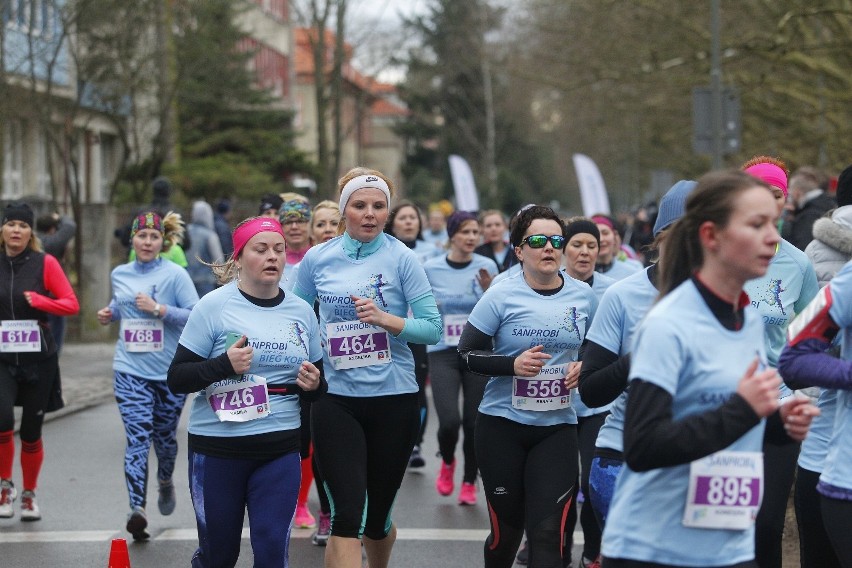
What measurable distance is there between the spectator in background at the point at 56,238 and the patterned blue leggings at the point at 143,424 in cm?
698

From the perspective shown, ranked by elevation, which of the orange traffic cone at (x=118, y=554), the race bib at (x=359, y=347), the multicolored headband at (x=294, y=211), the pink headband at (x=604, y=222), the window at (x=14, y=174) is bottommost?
the orange traffic cone at (x=118, y=554)

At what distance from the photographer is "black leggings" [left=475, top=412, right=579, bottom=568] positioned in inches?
241

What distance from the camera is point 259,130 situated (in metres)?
40.3

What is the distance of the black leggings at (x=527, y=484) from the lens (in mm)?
6109

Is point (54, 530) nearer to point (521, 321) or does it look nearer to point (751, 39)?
point (521, 321)

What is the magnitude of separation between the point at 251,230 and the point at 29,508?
157 inches

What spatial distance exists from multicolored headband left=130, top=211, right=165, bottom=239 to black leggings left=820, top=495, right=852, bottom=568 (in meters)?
5.39

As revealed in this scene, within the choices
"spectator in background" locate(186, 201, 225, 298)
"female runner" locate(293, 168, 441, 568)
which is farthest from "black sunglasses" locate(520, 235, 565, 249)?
"spectator in background" locate(186, 201, 225, 298)

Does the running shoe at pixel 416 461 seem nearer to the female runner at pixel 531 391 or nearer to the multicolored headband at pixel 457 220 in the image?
the multicolored headband at pixel 457 220

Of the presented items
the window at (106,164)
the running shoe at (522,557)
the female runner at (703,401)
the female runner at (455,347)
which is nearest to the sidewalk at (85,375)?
the female runner at (455,347)

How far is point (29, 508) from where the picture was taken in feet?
30.3

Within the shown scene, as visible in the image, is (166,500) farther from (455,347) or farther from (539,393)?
(539,393)

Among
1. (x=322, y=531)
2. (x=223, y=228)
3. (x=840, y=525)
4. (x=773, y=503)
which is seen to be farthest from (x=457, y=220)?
(x=223, y=228)

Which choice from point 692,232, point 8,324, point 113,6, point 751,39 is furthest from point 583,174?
point 692,232
